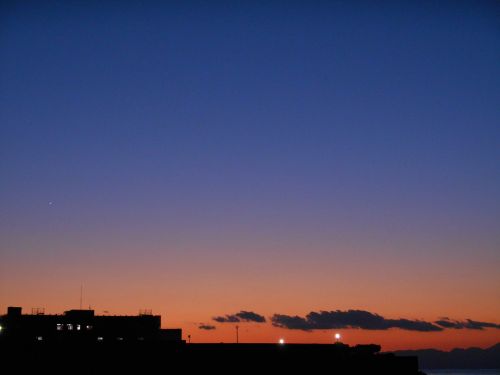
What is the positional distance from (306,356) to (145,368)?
21.0 meters

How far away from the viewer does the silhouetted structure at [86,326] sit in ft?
474

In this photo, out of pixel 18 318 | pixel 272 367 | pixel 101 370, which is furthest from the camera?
pixel 18 318

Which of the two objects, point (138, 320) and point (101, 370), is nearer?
point (101, 370)

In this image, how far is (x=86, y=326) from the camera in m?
150

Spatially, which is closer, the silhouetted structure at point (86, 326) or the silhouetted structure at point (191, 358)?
the silhouetted structure at point (191, 358)

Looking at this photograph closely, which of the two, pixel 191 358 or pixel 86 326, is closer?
pixel 191 358

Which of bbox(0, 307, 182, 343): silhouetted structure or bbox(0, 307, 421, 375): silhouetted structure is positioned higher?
bbox(0, 307, 182, 343): silhouetted structure

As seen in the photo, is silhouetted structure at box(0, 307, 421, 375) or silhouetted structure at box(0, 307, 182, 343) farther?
silhouetted structure at box(0, 307, 182, 343)

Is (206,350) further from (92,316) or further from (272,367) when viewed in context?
(92,316)

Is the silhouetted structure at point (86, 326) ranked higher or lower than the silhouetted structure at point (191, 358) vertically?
higher

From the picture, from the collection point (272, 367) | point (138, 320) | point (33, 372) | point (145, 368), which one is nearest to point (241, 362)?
point (272, 367)

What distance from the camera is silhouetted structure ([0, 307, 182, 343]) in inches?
5689

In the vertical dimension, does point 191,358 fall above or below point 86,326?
below

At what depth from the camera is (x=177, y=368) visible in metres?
84.9
